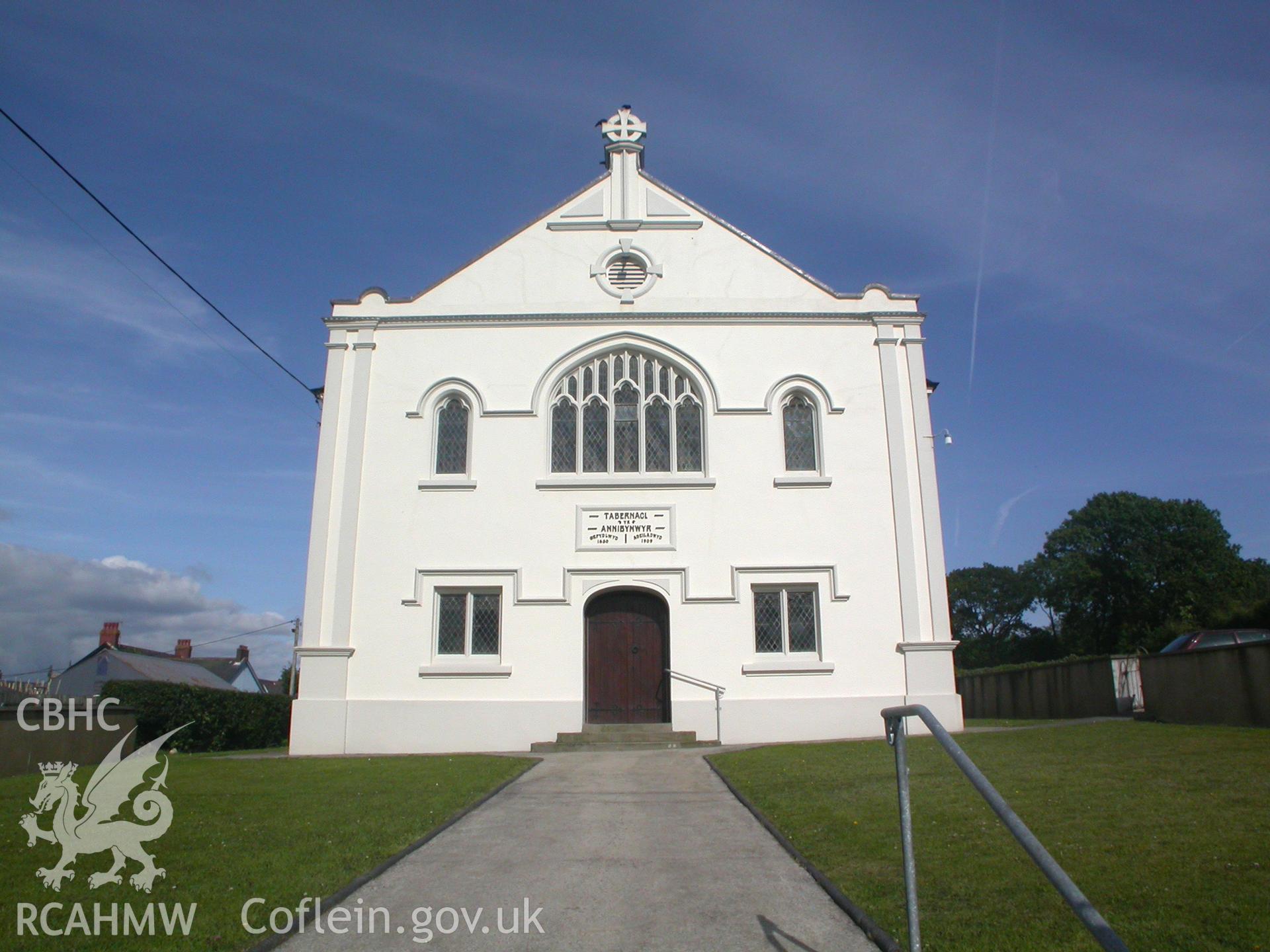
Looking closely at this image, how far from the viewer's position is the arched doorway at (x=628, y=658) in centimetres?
1823

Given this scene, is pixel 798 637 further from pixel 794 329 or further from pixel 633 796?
pixel 633 796

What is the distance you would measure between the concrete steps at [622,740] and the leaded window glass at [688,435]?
204 inches

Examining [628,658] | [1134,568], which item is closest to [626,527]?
[628,658]

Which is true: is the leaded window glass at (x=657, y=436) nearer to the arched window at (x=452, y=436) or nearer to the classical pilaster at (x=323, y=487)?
the arched window at (x=452, y=436)

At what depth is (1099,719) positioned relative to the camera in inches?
693

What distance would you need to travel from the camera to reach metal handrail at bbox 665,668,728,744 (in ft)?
57.7

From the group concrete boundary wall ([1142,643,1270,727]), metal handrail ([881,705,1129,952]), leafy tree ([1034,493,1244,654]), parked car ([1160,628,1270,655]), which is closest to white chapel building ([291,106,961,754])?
concrete boundary wall ([1142,643,1270,727])

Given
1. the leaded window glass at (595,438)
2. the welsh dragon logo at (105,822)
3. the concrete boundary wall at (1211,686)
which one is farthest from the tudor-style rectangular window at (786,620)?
the welsh dragon logo at (105,822)

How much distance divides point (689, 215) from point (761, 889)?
54.7ft

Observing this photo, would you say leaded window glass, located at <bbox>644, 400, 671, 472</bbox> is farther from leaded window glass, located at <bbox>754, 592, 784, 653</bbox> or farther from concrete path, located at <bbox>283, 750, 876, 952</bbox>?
concrete path, located at <bbox>283, 750, 876, 952</bbox>

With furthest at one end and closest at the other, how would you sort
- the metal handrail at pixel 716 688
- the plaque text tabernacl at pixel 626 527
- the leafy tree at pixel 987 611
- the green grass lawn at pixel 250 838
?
the leafy tree at pixel 987 611
the plaque text tabernacl at pixel 626 527
the metal handrail at pixel 716 688
the green grass lawn at pixel 250 838

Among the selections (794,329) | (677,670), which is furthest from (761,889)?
(794,329)

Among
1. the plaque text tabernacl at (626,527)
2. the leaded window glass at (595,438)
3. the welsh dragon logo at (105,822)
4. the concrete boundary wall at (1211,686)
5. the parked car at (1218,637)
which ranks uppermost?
the leaded window glass at (595,438)

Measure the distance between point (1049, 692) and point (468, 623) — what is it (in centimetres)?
1492
